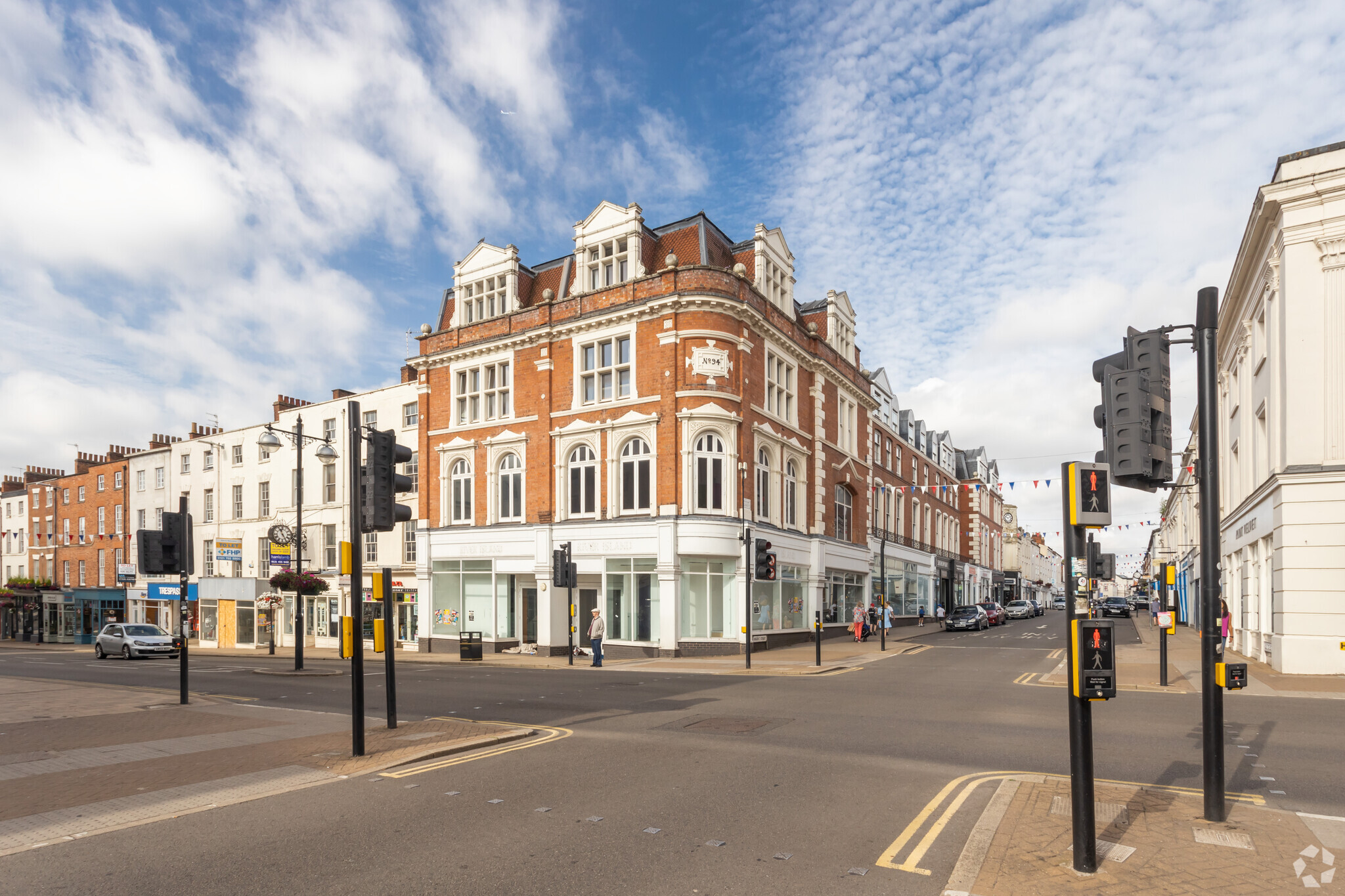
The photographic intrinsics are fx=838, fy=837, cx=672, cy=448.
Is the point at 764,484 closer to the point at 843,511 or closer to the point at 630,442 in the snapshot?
the point at 630,442

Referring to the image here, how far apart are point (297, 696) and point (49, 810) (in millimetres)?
10740

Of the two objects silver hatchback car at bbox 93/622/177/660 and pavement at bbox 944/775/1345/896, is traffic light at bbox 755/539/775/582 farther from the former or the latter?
silver hatchback car at bbox 93/622/177/660

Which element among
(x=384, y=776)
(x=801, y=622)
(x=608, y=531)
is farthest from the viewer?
(x=801, y=622)

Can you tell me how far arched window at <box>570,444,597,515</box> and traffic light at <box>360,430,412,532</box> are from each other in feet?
65.8

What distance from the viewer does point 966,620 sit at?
43.2 m

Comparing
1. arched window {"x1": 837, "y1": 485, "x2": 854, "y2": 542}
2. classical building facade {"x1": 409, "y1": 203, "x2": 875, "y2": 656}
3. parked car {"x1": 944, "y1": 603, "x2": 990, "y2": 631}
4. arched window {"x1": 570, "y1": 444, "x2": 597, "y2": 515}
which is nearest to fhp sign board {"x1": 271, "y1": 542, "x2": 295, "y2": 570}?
classical building facade {"x1": 409, "y1": 203, "x2": 875, "y2": 656}

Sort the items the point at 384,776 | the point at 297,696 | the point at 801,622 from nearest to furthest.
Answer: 1. the point at 384,776
2. the point at 297,696
3. the point at 801,622

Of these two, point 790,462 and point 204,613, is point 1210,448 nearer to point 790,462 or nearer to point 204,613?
point 790,462

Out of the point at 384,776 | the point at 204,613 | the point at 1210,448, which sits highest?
the point at 1210,448

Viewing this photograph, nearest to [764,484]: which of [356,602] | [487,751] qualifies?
[487,751]

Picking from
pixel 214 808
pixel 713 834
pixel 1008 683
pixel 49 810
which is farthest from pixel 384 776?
pixel 1008 683

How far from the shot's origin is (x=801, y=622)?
3416cm

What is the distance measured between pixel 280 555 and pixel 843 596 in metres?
24.0

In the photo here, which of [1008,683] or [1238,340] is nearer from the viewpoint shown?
[1008,683]
